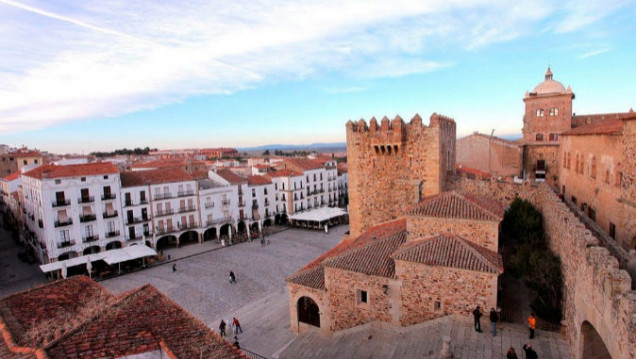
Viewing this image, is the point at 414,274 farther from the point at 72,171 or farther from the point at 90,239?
the point at 72,171

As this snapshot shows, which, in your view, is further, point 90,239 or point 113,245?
point 113,245

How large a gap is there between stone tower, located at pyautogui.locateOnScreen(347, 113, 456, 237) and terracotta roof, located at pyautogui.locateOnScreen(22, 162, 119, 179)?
20.9 meters

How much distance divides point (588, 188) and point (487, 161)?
38.8 ft

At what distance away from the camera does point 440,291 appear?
11.2 meters

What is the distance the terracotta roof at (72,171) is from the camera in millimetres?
26875

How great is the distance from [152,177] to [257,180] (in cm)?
1131

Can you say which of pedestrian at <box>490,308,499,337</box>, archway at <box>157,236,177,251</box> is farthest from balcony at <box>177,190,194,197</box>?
pedestrian at <box>490,308,499,337</box>

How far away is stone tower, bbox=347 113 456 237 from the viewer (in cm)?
1725

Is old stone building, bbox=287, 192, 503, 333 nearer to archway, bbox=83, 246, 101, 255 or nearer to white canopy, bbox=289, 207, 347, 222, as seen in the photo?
archway, bbox=83, 246, 101, 255

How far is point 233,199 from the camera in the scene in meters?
37.0

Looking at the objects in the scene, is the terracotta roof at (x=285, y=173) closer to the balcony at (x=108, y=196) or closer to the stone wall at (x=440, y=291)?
the balcony at (x=108, y=196)

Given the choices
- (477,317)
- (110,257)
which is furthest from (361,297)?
(110,257)

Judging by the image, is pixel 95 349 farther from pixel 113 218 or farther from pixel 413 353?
pixel 113 218

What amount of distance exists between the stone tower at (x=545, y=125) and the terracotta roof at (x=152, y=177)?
2797 centimetres
